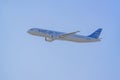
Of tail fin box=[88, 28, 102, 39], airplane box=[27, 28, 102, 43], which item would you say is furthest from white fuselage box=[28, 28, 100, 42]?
tail fin box=[88, 28, 102, 39]

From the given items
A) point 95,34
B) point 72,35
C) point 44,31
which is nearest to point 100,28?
point 95,34

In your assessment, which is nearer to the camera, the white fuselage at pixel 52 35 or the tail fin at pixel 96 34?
the white fuselage at pixel 52 35

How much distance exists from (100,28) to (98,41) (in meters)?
0.50

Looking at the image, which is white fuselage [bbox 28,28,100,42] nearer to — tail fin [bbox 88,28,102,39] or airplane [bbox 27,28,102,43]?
airplane [bbox 27,28,102,43]

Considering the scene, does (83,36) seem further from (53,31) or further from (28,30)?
(28,30)

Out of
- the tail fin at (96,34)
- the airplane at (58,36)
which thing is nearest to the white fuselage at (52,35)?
the airplane at (58,36)

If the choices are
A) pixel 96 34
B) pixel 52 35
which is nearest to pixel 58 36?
pixel 52 35

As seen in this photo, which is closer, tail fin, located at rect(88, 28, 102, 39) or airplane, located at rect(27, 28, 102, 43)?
airplane, located at rect(27, 28, 102, 43)

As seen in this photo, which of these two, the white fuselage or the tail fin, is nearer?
the white fuselage

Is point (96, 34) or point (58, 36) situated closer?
point (58, 36)

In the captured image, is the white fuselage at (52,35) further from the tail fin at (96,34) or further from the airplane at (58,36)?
the tail fin at (96,34)

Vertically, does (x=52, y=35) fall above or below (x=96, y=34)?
below

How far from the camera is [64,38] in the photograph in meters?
8.90

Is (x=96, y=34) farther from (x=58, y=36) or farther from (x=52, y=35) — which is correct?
(x=52, y=35)
